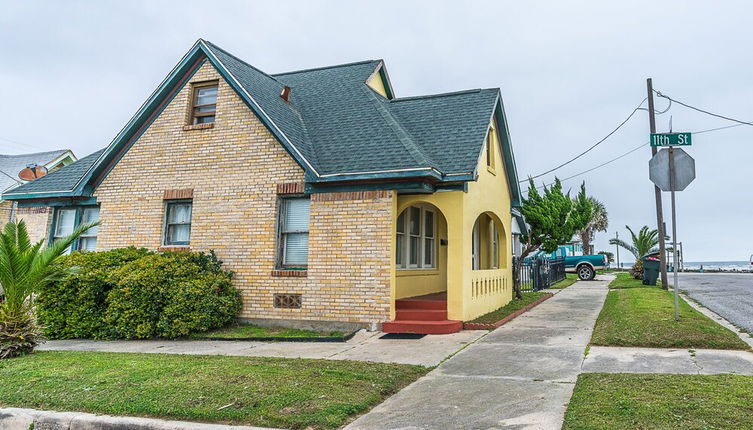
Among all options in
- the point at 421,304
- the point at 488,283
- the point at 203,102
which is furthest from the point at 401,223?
the point at 203,102

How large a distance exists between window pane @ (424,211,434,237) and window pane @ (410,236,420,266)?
73cm

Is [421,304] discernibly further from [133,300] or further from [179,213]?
[179,213]

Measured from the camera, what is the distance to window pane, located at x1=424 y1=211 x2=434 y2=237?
1464 centimetres

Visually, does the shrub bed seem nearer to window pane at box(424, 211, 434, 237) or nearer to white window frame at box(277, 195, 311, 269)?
white window frame at box(277, 195, 311, 269)

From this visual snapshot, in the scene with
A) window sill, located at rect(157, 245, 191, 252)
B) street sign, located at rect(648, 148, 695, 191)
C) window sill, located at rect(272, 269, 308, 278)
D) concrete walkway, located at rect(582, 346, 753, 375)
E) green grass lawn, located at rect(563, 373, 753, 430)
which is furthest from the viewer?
Answer: window sill, located at rect(157, 245, 191, 252)

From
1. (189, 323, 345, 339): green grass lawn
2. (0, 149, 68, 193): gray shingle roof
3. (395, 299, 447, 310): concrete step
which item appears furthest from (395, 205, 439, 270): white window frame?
(0, 149, 68, 193): gray shingle roof

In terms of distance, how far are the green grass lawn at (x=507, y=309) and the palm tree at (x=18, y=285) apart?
327 inches

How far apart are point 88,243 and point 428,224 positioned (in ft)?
31.2

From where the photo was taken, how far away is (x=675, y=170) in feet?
30.9

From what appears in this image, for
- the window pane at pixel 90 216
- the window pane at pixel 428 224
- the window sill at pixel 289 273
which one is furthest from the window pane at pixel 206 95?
the window pane at pixel 428 224

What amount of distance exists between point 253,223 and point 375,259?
3097mm

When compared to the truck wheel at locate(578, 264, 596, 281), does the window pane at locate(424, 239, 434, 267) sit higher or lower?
higher

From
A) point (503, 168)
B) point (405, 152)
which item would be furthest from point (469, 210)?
point (503, 168)

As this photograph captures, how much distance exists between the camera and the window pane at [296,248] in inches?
449
